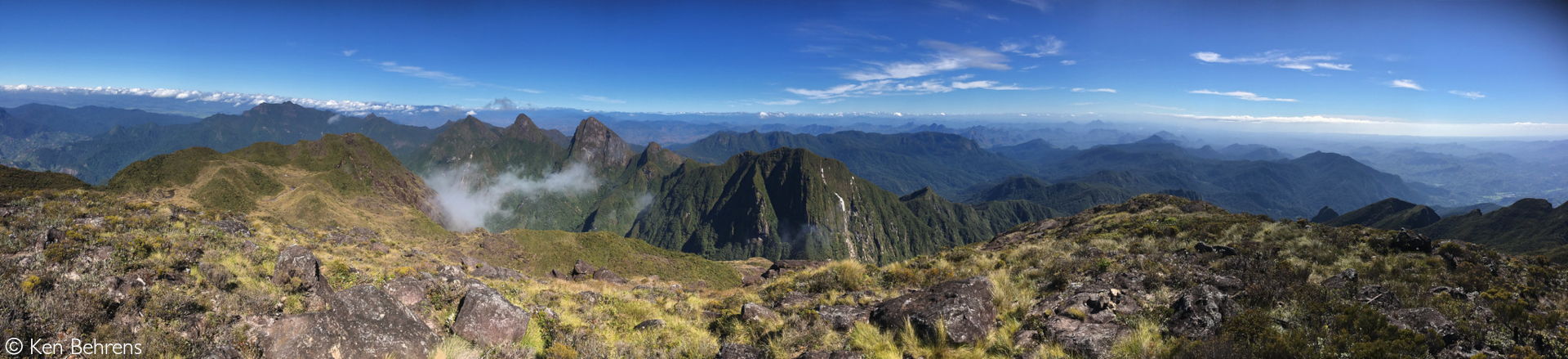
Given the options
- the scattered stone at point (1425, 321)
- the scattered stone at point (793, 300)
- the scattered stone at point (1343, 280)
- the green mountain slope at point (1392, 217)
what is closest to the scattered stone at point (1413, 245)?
the scattered stone at point (1343, 280)

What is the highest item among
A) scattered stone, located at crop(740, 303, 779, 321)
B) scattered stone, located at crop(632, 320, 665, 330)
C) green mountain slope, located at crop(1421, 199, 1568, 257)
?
scattered stone, located at crop(740, 303, 779, 321)

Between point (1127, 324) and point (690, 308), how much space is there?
1359cm

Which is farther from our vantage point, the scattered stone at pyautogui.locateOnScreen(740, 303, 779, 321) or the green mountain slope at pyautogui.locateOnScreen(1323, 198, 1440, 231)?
the green mountain slope at pyautogui.locateOnScreen(1323, 198, 1440, 231)

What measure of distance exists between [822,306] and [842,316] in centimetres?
187

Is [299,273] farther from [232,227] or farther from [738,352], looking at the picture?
[232,227]

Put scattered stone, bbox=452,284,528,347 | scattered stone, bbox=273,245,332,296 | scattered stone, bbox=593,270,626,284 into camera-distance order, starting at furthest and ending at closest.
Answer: scattered stone, bbox=593,270,626,284 < scattered stone, bbox=273,245,332,296 < scattered stone, bbox=452,284,528,347

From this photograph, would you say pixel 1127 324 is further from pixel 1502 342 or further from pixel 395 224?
pixel 395 224

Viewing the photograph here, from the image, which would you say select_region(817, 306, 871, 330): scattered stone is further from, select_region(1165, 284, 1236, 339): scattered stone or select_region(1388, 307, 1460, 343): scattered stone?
select_region(1388, 307, 1460, 343): scattered stone

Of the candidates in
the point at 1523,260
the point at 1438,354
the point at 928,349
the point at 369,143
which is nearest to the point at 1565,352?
the point at 1438,354

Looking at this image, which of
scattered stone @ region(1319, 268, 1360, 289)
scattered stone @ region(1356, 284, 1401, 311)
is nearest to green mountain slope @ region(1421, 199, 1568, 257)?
scattered stone @ region(1319, 268, 1360, 289)

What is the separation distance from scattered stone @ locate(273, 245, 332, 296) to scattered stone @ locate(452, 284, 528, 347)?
4.02m

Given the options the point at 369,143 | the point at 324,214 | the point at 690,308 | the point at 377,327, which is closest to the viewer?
the point at 377,327

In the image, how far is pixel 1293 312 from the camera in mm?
11195

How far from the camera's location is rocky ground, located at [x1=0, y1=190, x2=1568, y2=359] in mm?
8883
